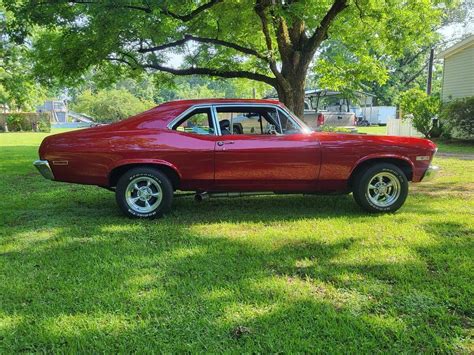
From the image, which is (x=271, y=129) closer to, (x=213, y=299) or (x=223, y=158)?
(x=223, y=158)

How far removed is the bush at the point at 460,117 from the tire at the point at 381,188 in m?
12.7

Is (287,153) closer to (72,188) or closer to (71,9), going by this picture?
(72,188)

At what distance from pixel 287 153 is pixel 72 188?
4.78m

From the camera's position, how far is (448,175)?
30.7ft

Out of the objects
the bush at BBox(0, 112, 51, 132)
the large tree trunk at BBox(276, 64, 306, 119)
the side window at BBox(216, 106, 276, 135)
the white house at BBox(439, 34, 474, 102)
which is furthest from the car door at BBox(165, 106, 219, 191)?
the bush at BBox(0, 112, 51, 132)

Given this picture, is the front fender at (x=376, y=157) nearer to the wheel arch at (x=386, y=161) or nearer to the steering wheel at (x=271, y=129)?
the wheel arch at (x=386, y=161)

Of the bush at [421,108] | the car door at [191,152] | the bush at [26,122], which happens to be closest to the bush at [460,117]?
the bush at [421,108]

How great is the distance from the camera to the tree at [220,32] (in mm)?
8742

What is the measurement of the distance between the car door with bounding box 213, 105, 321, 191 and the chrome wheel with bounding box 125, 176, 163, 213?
0.81 metres

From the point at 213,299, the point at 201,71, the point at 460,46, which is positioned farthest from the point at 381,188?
the point at 460,46

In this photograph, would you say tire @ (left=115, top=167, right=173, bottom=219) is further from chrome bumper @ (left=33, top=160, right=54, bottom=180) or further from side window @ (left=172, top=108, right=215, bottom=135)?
chrome bumper @ (left=33, top=160, right=54, bottom=180)

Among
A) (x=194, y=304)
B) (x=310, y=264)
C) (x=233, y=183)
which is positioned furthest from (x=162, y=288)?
(x=233, y=183)

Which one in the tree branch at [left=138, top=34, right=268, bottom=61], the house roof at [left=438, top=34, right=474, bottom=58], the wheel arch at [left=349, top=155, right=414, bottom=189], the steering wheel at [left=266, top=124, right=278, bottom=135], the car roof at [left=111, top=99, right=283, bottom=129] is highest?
the house roof at [left=438, top=34, right=474, bottom=58]

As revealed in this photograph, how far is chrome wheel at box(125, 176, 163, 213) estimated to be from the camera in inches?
222
